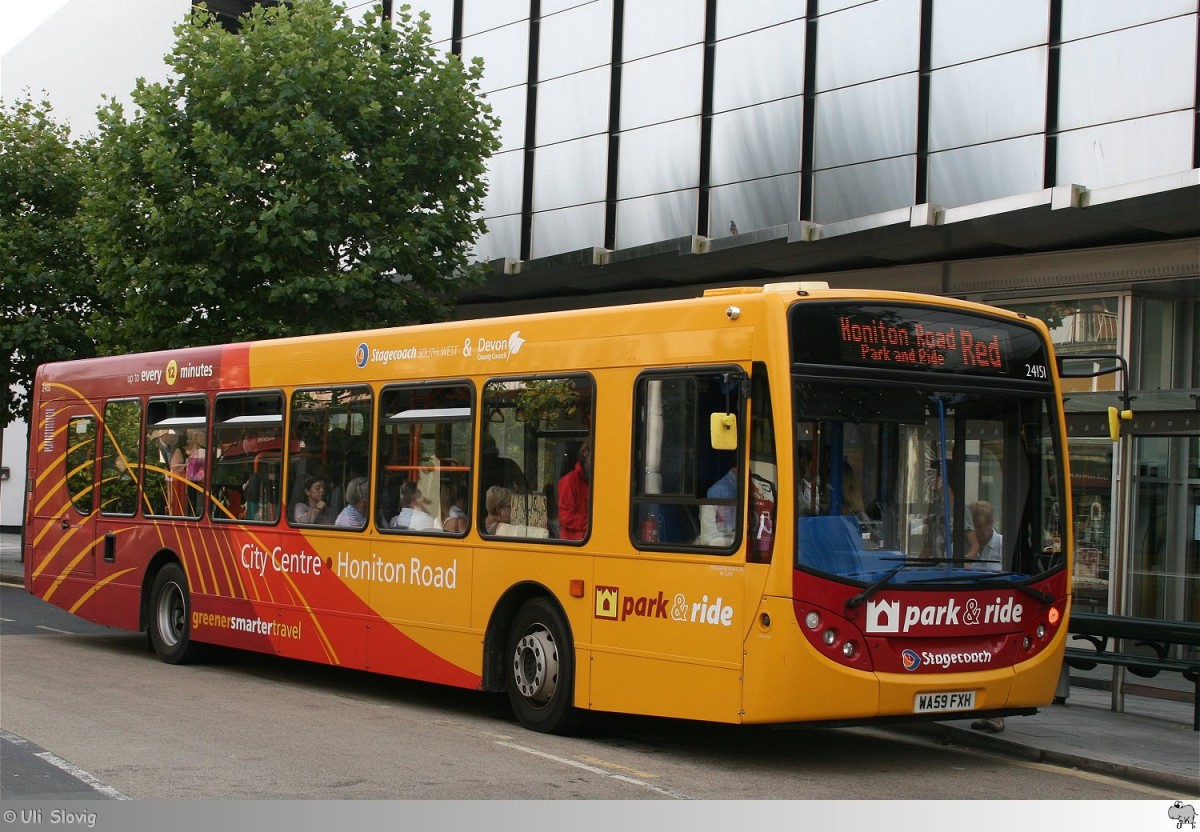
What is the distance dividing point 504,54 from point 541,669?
17282 mm

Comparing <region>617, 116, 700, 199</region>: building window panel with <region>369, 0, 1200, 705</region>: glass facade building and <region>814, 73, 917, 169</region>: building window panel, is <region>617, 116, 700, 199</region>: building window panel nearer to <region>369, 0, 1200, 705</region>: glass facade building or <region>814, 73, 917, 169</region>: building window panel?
<region>369, 0, 1200, 705</region>: glass facade building

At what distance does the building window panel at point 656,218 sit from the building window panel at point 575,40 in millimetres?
2651

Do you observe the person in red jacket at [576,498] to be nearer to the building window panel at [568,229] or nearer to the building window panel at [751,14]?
the building window panel at [751,14]

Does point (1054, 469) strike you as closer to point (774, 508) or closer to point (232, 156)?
point (774, 508)

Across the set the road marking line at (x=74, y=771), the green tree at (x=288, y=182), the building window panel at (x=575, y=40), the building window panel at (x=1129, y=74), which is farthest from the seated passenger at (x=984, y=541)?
the building window panel at (x=575, y=40)

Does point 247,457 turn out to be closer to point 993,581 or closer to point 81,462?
point 81,462

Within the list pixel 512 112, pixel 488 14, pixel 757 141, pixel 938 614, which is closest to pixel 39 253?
pixel 488 14

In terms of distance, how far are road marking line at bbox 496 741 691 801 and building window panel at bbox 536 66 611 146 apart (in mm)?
15301

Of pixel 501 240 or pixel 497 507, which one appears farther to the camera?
pixel 501 240

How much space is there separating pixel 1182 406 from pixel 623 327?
6824mm

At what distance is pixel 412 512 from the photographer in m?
11.9

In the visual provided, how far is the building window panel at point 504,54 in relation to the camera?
25.1 m

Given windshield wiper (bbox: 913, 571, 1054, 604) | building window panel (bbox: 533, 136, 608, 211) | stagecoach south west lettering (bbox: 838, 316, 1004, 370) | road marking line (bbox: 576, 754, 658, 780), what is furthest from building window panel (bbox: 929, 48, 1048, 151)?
road marking line (bbox: 576, 754, 658, 780)

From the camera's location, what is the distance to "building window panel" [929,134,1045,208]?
55.2ft
